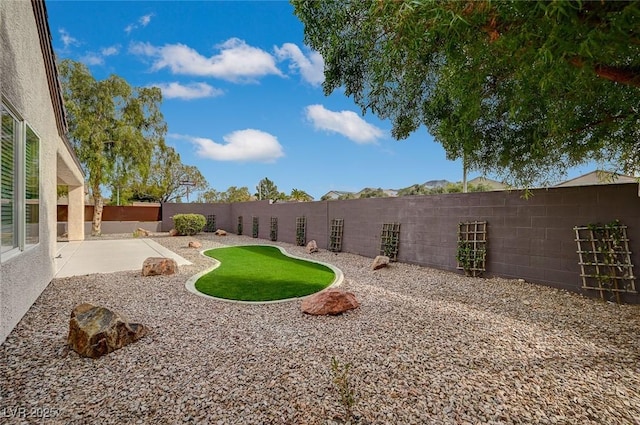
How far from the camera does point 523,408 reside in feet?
7.77

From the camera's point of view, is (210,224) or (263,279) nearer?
(263,279)

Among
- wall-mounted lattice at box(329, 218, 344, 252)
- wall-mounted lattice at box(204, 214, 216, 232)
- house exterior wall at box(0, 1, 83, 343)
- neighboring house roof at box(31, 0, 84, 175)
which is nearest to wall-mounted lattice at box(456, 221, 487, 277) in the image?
Result: wall-mounted lattice at box(329, 218, 344, 252)

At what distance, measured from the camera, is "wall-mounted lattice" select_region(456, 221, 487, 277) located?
7016mm

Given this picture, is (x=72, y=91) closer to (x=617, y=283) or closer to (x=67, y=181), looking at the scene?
(x=67, y=181)

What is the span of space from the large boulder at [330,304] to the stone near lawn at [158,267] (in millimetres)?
4056

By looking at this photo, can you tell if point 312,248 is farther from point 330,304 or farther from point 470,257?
point 330,304

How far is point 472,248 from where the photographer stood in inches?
283

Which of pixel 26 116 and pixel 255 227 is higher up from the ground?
pixel 26 116

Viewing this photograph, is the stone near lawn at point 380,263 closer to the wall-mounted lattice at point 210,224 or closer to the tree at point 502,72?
the tree at point 502,72

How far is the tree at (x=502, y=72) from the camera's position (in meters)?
2.00

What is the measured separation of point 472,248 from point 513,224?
1023 mm

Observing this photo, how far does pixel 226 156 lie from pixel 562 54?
3972 centimetres

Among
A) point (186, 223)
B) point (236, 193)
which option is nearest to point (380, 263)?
point (186, 223)

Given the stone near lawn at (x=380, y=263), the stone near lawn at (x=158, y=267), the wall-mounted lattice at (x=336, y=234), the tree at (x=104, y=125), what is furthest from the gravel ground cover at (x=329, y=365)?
the tree at (x=104, y=125)
